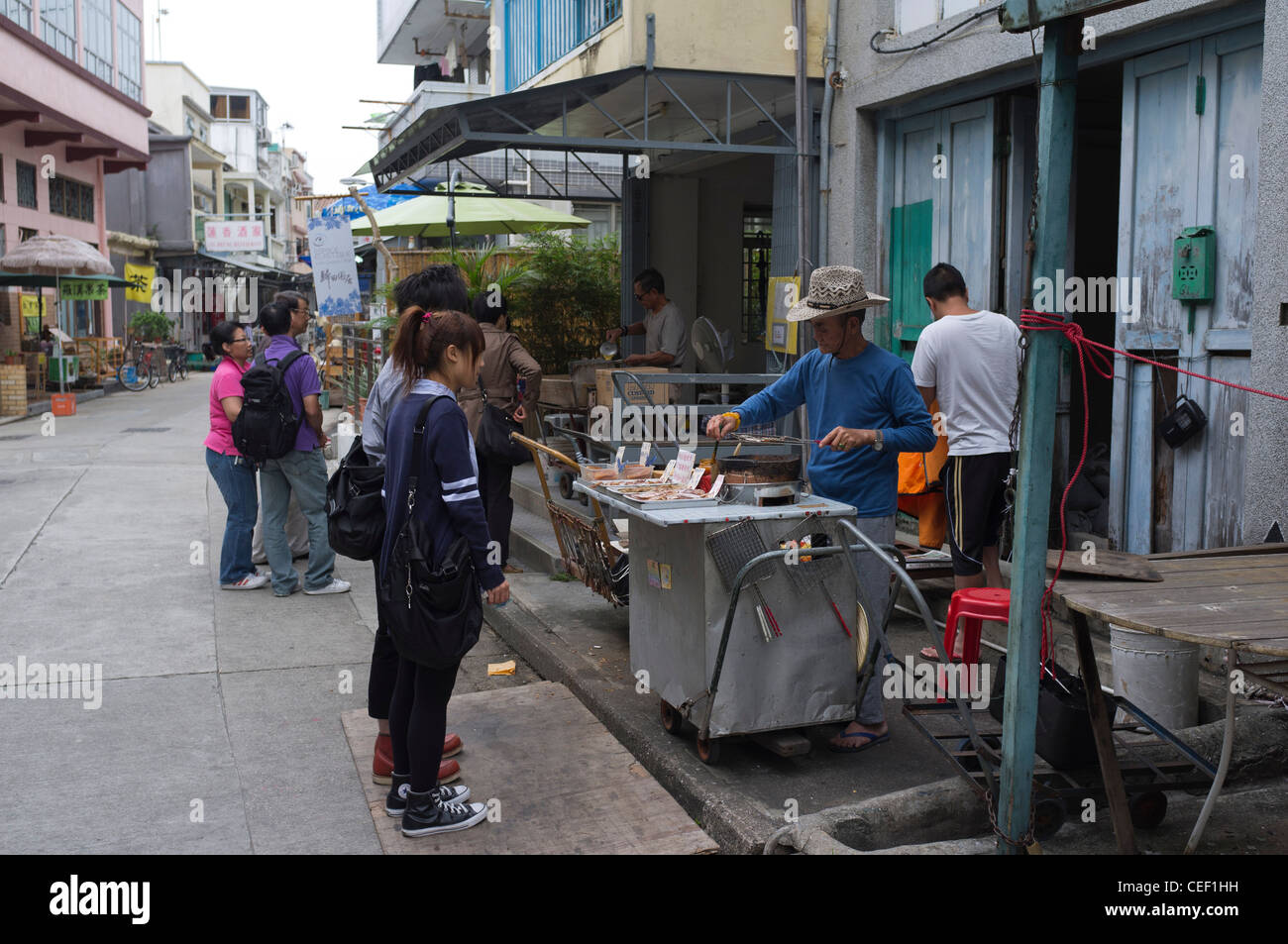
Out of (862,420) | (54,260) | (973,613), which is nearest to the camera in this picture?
(973,613)

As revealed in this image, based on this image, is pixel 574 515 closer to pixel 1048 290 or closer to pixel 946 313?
pixel 946 313

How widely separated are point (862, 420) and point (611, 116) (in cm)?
620

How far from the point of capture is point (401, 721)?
4.11m

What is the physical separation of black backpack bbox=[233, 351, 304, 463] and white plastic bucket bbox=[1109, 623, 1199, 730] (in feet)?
16.4

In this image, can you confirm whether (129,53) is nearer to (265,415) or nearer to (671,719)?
(265,415)

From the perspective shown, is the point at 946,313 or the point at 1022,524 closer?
the point at 1022,524

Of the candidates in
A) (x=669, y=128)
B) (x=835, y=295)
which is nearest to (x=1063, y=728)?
(x=835, y=295)

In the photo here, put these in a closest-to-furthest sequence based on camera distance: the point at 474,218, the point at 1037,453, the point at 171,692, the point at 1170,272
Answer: the point at 1037,453 → the point at 171,692 → the point at 1170,272 → the point at 474,218

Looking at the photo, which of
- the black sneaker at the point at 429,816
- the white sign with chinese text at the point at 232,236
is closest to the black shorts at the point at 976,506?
the black sneaker at the point at 429,816

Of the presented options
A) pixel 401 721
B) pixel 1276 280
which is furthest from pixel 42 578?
pixel 1276 280

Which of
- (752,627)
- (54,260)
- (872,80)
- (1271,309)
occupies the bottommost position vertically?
(752,627)

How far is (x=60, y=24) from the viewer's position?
75.7 ft

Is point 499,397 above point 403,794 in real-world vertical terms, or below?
above
